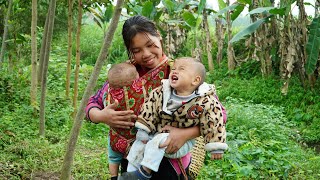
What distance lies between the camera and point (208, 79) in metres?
9.96

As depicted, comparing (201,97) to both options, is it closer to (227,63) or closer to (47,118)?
(47,118)

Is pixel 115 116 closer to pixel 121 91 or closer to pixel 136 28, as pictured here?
pixel 121 91

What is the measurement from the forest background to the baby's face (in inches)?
31.6

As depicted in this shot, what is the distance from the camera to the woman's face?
207 centimetres

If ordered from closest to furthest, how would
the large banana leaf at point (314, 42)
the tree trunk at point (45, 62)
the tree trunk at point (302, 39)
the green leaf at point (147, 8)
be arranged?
the tree trunk at point (45, 62) < the green leaf at point (147, 8) < the large banana leaf at point (314, 42) < the tree trunk at point (302, 39)

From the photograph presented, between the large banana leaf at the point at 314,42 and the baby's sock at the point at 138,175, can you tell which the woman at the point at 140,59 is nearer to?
the baby's sock at the point at 138,175

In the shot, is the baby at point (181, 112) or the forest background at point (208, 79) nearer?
the baby at point (181, 112)

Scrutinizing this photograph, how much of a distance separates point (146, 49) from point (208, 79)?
313 inches

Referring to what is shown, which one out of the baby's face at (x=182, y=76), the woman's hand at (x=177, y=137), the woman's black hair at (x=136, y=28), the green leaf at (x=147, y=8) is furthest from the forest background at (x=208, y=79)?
the woman's hand at (x=177, y=137)

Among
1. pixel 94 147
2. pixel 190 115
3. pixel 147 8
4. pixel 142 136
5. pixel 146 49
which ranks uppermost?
pixel 147 8

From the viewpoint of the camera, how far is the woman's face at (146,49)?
2.07 metres

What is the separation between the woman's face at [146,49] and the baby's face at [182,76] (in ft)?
0.51

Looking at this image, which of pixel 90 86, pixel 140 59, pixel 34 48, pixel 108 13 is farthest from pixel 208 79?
pixel 140 59

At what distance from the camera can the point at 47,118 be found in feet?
18.4
